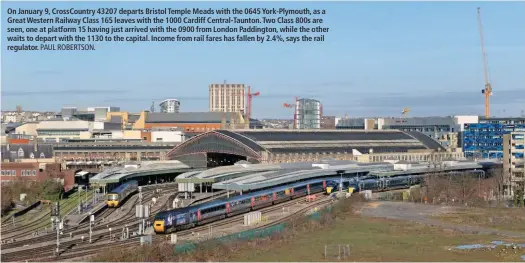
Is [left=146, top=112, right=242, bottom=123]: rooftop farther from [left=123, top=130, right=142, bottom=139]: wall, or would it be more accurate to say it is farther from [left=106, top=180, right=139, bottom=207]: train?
[left=106, top=180, right=139, bottom=207]: train

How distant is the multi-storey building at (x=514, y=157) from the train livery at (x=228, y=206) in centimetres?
2448

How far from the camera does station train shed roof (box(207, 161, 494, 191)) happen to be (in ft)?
276

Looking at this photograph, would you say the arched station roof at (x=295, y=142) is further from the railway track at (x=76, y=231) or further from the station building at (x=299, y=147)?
the railway track at (x=76, y=231)

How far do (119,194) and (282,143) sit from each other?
4579 centimetres

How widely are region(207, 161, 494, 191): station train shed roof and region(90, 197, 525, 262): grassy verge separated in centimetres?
1836

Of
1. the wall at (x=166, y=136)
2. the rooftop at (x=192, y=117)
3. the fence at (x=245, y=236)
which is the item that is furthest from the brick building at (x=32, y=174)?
the rooftop at (x=192, y=117)

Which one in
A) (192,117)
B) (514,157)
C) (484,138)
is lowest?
(514,157)

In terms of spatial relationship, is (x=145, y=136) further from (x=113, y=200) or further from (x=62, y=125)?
(x=113, y=200)

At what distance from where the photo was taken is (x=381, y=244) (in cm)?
5412

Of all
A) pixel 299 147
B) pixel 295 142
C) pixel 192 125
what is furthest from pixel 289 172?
pixel 192 125

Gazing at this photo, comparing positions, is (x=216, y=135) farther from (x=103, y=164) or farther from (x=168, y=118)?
(x=168, y=118)

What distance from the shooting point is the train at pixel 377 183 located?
90000 millimetres

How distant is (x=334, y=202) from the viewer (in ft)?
262

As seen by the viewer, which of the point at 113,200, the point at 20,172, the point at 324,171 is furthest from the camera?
the point at 324,171
